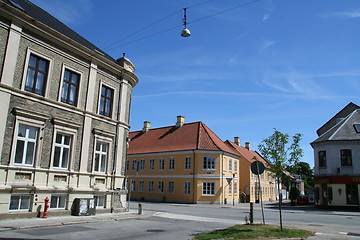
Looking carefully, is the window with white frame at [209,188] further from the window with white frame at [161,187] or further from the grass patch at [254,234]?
the grass patch at [254,234]

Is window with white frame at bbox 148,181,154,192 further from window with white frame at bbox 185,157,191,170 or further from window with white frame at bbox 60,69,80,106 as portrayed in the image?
window with white frame at bbox 60,69,80,106

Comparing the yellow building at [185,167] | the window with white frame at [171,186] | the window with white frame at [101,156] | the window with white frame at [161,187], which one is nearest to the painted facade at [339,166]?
the yellow building at [185,167]

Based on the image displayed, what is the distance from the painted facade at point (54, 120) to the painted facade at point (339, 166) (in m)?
22.9

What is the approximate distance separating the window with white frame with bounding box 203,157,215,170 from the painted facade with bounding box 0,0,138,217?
17.7 meters

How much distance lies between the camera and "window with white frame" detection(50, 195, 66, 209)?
15481 millimetres

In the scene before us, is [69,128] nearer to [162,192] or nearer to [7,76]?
[7,76]

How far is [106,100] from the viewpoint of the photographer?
1953cm

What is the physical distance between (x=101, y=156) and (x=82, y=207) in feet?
11.7

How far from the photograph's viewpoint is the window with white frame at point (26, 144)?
14.1 m

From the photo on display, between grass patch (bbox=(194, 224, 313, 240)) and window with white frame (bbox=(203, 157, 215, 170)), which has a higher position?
window with white frame (bbox=(203, 157, 215, 170))

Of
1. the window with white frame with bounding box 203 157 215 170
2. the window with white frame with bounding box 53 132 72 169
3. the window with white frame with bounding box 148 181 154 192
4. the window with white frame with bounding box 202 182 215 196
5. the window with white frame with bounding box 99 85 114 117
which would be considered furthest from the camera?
the window with white frame with bounding box 148 181 154 192

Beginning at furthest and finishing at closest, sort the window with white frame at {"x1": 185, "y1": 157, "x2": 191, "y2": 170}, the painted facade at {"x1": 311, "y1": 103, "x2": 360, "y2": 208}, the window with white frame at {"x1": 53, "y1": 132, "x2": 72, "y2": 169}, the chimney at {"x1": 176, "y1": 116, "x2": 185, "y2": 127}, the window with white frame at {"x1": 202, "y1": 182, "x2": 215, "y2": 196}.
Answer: the chimney at {"x1": 176, "y1": 116, "x2": 185, "y2": 127} < the window with white frame at {"x1": 185, "y1": 157, "x2": 191, "y2": 170} < the window with white frame at {"x1": 202, "y1": 182, "x2": 215, "y2": 196} < the painted facade at {"x1": 311, "y1": 103, "x2": 360, "y2": 208} < the window with white frame at {"x1": 53, "y1": 132, "x2": 72, "y2": 169}

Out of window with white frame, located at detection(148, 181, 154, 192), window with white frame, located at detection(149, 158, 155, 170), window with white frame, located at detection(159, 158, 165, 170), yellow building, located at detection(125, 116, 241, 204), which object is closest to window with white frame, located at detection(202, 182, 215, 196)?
yellow building, located at detection(125, 116, 241, 204)

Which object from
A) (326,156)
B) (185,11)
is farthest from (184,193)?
(185,11)
